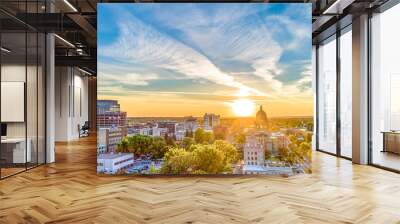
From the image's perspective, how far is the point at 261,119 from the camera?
645 centimetres

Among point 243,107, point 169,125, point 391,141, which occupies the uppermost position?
point 243,107

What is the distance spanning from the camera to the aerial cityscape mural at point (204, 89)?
6355mm

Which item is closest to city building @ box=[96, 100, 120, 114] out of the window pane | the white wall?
the window pane

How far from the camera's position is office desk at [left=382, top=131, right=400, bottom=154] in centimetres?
680

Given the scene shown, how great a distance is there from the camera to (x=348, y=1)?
6.45 metres

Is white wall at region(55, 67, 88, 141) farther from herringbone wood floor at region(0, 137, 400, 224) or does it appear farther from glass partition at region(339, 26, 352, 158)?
glass partition at region(339, 26, 352, 158)

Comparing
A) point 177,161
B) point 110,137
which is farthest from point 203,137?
point 110,137

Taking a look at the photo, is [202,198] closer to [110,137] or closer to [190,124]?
[190,124]

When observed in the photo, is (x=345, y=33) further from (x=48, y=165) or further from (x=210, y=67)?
(x=48, y=165)

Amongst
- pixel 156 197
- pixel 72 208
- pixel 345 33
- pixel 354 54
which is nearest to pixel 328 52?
pixel 345 33

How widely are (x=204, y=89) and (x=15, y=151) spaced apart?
357 centimetres

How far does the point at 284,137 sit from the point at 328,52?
460 cm

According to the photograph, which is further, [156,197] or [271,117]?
[271,117]

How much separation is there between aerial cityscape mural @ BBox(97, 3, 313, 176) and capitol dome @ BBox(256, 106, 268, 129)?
18 millimetres
